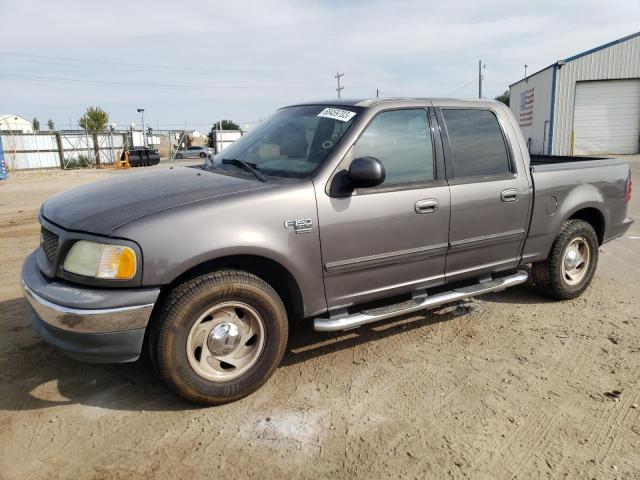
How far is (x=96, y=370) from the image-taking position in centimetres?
353

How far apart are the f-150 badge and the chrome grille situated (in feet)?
4.53

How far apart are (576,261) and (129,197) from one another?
419 cm

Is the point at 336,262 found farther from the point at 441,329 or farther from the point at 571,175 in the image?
the point at 571,175

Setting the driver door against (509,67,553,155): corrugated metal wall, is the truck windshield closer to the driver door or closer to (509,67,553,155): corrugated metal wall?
the driver door

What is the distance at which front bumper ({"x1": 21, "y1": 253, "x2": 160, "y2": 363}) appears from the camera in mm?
2686

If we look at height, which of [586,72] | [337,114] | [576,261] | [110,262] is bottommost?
[576,261]

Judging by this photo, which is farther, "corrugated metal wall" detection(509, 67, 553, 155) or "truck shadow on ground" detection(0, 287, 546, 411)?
"corrugated metal wall" detection(509, 67, 553, 155)

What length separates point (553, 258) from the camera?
15.4ft

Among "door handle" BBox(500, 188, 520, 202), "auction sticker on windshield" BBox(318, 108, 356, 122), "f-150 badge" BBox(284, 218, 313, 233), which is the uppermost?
"auction sticker on windshield" BBox(318, 108, 356, 122)

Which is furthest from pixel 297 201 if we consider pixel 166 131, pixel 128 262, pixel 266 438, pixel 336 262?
pixel 166 131

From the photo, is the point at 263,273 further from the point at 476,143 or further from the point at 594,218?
the point at 594,218

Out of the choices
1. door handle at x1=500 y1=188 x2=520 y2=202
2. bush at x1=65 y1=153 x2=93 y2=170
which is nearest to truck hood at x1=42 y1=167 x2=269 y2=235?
door handle at x1=500 y1=188 x2=520 y2=202

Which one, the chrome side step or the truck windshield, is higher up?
the truck windshield

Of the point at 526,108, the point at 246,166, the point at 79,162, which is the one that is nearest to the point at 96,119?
the point at 79,162
